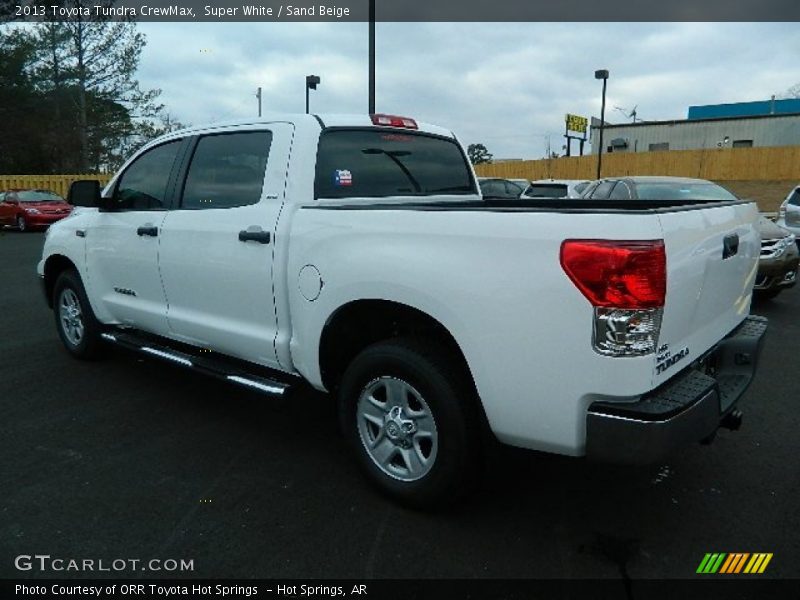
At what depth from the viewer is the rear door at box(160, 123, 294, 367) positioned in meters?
3.27

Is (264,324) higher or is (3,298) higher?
(264,324)

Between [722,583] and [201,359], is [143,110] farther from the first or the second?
[722,583]

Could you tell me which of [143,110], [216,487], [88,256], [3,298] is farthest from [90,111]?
[216,487]

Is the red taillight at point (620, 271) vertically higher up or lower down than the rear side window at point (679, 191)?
lower down

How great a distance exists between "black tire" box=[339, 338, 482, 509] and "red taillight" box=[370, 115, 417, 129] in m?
1.64

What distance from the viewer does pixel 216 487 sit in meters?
3.07

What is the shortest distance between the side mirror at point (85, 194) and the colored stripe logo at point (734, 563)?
4.47 m

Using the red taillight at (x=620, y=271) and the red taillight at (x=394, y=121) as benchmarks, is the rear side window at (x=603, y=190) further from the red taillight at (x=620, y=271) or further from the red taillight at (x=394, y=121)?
the red taillight at (x=620, y=271)

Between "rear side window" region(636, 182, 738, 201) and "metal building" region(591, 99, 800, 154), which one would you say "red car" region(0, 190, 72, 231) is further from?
"metal building" region(591, 99, 800, 154)

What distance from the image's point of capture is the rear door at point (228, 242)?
3.27 meters

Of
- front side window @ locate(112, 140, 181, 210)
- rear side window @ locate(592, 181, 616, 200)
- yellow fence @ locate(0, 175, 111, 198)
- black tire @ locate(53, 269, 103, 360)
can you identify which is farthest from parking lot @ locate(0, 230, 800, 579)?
yellow fence @ locate(0, 175, 111, 198)

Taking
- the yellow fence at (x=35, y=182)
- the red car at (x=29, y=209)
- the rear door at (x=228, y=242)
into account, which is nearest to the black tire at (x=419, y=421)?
the rear door at (x=228, y=242)

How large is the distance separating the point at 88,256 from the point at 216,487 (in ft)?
8.55

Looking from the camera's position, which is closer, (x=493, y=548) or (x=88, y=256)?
(x=493, y=548)
